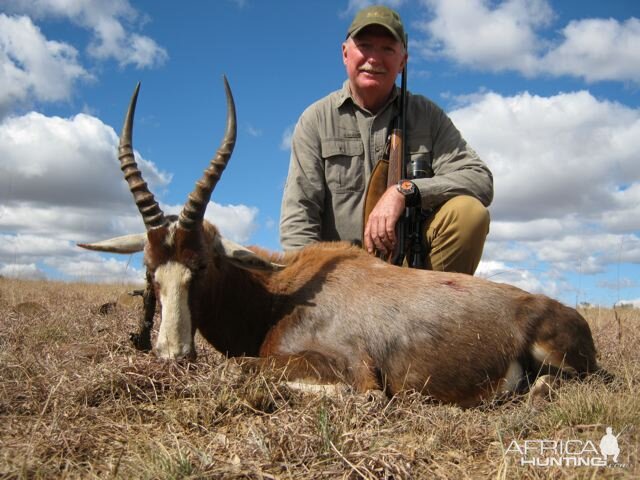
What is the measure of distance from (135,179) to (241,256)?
104 centimetres

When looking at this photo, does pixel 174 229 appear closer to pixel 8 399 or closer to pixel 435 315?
pixel 8 399

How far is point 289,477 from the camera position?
2.42 meters

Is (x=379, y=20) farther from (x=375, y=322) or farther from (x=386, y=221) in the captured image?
(x=375, y=322)

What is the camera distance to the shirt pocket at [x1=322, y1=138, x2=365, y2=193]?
615cm

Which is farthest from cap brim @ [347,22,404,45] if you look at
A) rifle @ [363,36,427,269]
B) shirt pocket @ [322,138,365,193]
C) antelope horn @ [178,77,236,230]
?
antelope horn @ [178,77,236,230]

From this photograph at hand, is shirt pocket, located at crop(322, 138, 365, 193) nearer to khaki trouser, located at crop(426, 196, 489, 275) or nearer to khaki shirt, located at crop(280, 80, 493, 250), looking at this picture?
khaki shirt, located at crop(280, 80, 493, 250)

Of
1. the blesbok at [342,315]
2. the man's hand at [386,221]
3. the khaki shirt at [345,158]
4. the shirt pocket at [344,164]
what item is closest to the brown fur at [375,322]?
the blesbok at [342,315]

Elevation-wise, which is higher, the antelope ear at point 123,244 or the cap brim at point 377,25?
the cap brim at point 377,25

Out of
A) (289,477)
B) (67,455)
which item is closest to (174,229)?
(67,455)

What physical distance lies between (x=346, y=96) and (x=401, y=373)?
3383 millimetres

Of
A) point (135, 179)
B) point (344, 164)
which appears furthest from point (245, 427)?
point (344, 164)

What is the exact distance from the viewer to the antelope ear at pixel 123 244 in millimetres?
4602

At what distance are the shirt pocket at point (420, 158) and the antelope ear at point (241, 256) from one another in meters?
2.01

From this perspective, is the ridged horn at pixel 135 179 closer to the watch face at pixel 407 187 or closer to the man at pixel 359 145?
the man at pixel 359 145
